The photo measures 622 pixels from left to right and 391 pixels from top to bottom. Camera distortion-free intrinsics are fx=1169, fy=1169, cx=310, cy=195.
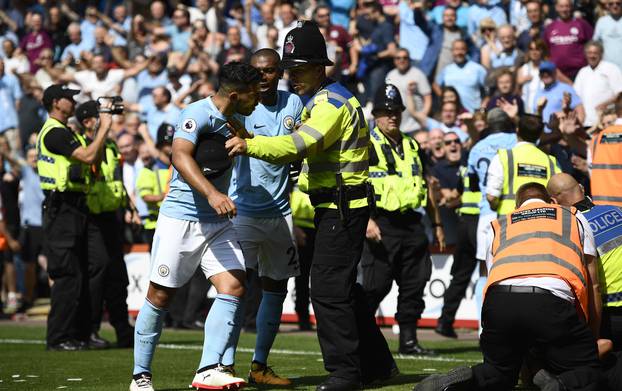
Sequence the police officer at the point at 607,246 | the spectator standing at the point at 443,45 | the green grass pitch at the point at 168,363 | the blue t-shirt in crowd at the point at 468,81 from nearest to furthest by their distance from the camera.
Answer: the police officer at the point at 607,246, the green grass pitch at the point at 168,363, the blue t-shirt in crowd at the point at 468,81, the spectator standing at the point at 443,45

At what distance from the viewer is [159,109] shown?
64.8ft

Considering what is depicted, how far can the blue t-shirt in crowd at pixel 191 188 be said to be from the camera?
321 inches

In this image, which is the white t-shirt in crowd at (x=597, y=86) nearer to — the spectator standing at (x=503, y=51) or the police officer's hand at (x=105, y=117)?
the spectator standing at (x=503, y=51)

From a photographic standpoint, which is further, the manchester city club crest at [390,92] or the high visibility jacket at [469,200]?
the high visibility jacket at [469,200]

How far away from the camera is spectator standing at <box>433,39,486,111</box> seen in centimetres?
1808

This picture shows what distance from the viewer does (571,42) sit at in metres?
17.4

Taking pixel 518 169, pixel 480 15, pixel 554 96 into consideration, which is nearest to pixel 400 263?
pixel 518 169

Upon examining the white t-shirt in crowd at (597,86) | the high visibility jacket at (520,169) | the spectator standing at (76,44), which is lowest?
the high visibility jacket at (520,169)

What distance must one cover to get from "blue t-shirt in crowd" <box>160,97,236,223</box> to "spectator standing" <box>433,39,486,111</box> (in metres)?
10.2

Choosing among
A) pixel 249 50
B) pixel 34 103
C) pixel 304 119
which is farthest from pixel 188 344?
pixel 34 103

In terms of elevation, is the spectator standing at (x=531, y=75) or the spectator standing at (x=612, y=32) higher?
the spectator standing at (x=612, y=32)

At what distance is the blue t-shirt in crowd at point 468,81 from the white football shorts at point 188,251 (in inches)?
401

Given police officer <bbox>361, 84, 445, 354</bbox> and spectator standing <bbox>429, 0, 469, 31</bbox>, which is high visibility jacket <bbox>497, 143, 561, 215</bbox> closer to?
police officer <bbox>361, 84, 445, 354</bbox>

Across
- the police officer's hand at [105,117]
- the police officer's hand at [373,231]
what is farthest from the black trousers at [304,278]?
the police officer's hand at [105,117]
